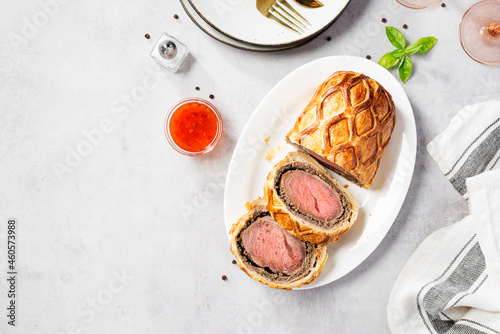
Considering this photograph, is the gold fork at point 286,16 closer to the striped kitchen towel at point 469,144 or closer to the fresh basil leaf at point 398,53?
the fresh basil leaf at point 398,53

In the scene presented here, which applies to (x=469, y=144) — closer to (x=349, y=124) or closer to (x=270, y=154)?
(x=349, y=124)

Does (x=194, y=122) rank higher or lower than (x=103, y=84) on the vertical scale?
higher

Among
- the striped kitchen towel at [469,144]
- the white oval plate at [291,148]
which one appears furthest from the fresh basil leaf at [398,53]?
the striped kitchen towel at [469,144]

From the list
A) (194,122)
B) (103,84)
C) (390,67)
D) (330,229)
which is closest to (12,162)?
(103,84)

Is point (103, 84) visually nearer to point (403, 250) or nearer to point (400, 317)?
point (403, 250)

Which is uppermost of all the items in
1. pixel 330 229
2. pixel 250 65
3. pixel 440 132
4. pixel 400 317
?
pixel 440 132

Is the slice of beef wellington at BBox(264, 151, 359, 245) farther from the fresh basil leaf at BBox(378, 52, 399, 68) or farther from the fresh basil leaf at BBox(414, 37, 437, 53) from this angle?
the fresh basil leaf at BBox(414, 37, 437, 53)
